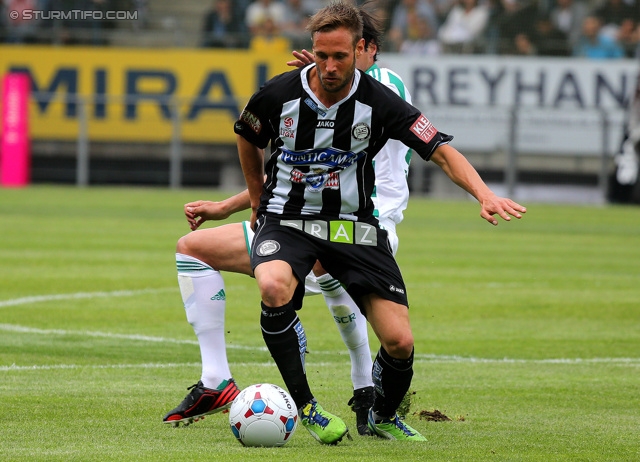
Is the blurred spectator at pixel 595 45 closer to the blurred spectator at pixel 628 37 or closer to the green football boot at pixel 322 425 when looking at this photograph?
the blurred spectator at pixel 628 37

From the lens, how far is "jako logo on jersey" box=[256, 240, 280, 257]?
5.67m

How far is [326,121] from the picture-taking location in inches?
225

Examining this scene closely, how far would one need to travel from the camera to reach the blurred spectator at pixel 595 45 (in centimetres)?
2614

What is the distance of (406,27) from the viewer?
88.6 feet

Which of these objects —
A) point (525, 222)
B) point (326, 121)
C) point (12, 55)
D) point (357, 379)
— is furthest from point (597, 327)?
point (12, 55)

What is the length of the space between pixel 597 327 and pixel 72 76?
62.7 ft

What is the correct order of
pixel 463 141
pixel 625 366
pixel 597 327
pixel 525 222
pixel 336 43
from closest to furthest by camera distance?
1. pixel 336 43
2. pixel 625 366
3. pixel 597 327
4. pixel 525 222
5. pixel 463 141

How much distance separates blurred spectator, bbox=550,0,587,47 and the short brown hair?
2158cm

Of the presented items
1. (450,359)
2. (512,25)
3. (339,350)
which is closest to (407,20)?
(512,25)

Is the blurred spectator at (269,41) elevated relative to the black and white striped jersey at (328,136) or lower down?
elevated

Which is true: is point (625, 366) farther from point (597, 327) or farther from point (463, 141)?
point (463, 141)

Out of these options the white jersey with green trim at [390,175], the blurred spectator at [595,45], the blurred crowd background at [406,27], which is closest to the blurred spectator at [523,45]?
the blurred crowd background at [406,27]

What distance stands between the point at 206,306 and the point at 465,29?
2133cm

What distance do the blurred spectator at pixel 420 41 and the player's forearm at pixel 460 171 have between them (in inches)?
828
